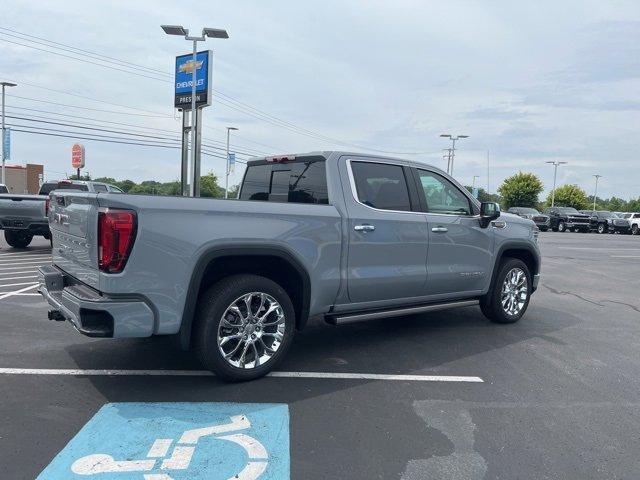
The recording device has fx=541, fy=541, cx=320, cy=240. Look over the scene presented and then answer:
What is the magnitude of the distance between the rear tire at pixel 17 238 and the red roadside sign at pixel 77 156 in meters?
36.5

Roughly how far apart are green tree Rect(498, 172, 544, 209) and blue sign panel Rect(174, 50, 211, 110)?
2026 inches

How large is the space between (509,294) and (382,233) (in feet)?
8.27

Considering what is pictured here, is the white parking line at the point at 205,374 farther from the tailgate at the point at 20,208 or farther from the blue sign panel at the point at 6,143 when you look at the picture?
the blue sign panel at the point at 6,143

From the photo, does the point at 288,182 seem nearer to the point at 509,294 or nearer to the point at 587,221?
the point at 509,294

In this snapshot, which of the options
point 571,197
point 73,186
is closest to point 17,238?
point 73,186

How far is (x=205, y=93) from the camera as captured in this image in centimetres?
2562

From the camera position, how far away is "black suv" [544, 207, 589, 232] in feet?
127

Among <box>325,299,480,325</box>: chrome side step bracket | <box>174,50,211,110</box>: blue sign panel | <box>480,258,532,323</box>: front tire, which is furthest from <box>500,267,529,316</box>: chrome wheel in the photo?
<box>174,50,211,110</box>: blue sign panel

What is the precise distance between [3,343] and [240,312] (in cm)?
268

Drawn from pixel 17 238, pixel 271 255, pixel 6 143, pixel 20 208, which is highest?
pixel 6 143

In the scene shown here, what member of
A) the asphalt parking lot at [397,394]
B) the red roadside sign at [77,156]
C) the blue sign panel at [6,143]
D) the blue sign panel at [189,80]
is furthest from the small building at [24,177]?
the asphalt parking lot at [397,394]

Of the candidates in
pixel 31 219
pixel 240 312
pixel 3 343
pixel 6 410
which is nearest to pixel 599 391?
pixel 240 312

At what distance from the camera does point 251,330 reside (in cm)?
439

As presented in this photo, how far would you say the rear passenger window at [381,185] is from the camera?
5152 mm
